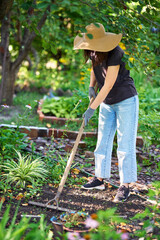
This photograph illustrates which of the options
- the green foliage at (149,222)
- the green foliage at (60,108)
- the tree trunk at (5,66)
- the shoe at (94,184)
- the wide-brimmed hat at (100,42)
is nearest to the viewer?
the green foliage at (149,222)

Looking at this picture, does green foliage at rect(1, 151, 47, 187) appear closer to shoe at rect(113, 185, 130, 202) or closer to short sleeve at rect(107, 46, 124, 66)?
shoe at rect(113, 185, 130, 202)

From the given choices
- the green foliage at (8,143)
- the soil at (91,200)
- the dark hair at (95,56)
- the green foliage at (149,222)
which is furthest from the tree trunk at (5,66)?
the green foliage at (149,222)

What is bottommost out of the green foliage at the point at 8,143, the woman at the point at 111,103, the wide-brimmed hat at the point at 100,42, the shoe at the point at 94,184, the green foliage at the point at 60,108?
the shoe at the point at 94,184

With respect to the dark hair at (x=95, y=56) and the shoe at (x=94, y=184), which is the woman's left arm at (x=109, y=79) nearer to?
the dark hair at (x=95, y=56)

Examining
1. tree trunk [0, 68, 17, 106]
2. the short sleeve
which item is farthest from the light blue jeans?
tree trunk [0, 68, 17, 106]

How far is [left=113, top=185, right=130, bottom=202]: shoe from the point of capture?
2839 mm

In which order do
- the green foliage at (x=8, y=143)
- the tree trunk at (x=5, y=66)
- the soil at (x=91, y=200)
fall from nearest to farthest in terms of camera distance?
the soil at (x=91, y=200)
the green foliage at (x=8, y=143)
the tree trunk at (x=5, y=66)

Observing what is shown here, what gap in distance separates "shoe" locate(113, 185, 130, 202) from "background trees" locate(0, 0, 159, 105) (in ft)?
3.40

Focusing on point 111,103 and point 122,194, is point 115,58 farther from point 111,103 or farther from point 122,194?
point 122,194

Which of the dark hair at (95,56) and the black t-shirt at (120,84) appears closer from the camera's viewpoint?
the dark hair at (95,56)

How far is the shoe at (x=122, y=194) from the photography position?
2.84 metres

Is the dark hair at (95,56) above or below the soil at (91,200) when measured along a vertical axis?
above

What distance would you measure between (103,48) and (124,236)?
1610mm

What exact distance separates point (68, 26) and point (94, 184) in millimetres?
8104
